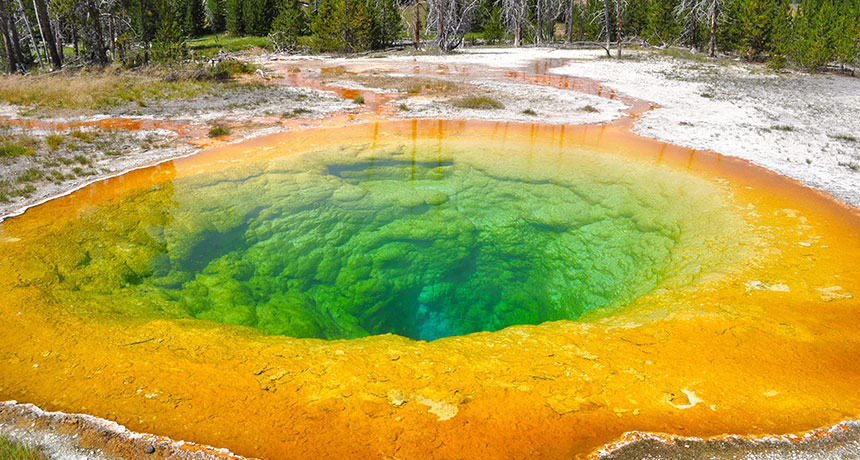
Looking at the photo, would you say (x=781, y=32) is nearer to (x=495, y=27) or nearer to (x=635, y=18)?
(x=635, y=18)

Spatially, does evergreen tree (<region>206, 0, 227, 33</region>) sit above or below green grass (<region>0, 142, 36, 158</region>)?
above

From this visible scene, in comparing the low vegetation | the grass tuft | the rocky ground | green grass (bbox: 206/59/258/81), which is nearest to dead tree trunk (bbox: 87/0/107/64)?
the low vegetation

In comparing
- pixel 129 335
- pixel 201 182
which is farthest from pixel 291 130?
pixel 129 335

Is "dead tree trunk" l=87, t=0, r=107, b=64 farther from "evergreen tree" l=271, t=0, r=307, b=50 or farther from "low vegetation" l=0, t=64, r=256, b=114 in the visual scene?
"evergreen tree" l=271, t=0, r=307, b=50

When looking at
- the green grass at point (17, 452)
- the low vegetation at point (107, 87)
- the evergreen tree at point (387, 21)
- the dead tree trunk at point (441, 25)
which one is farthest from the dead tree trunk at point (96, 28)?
Result: the green grass at point (17, 452)

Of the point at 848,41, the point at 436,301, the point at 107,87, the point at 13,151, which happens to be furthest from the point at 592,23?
the point at 13,151

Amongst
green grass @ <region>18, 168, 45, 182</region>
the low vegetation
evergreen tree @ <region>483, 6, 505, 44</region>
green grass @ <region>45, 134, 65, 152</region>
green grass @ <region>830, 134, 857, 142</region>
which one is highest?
evergreen tree @ <region>483, 6, 505, 44</region>

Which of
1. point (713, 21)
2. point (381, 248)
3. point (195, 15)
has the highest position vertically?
point (195, 15)
